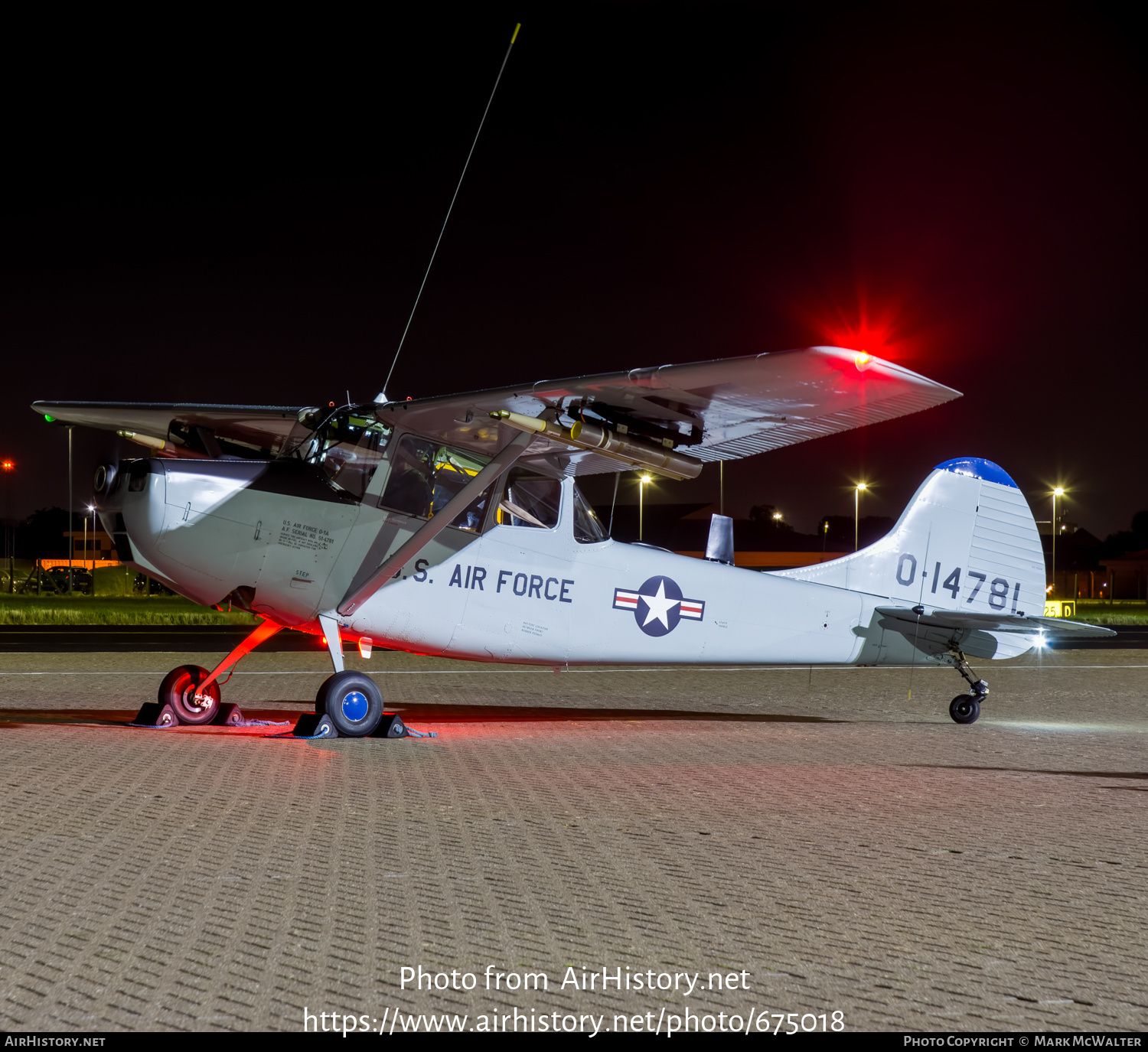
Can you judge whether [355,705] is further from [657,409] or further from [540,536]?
[657,409]

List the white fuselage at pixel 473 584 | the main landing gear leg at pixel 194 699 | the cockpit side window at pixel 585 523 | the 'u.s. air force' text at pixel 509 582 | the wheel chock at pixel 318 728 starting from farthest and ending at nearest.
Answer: the cockpit side window at pixel 585 523
the main landing gear leg at pixel 194 699
the 'u.s. air force' text at pixel 509 582
the wheel chock at pixel 318 728
the white fuselage at pixel 473 584

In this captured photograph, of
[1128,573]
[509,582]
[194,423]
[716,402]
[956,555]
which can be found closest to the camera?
[716,402]

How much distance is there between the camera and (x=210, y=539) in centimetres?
980

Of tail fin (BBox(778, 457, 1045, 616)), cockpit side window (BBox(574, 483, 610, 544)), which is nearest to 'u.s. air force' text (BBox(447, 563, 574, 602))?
cockpit side window (BBox(574, 483, 610, 544))

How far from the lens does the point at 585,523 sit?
1162 centimetres

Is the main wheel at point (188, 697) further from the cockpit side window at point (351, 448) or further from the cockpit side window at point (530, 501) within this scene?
the cockpit side window at point (530, 501)

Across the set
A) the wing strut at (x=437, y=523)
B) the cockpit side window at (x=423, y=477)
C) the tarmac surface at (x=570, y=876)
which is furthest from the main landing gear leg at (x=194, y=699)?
the cockpit side window at (x=423, y=477)

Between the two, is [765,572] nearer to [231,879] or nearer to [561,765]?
[561,765]

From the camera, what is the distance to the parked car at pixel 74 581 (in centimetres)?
7394

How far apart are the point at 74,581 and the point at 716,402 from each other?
76.9 m

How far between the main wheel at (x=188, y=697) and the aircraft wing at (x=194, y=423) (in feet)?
8.54

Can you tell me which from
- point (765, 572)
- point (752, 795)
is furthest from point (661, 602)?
point (752, 795)

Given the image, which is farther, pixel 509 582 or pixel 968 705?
pixel 968 705

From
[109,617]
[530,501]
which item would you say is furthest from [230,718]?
[109,617]
